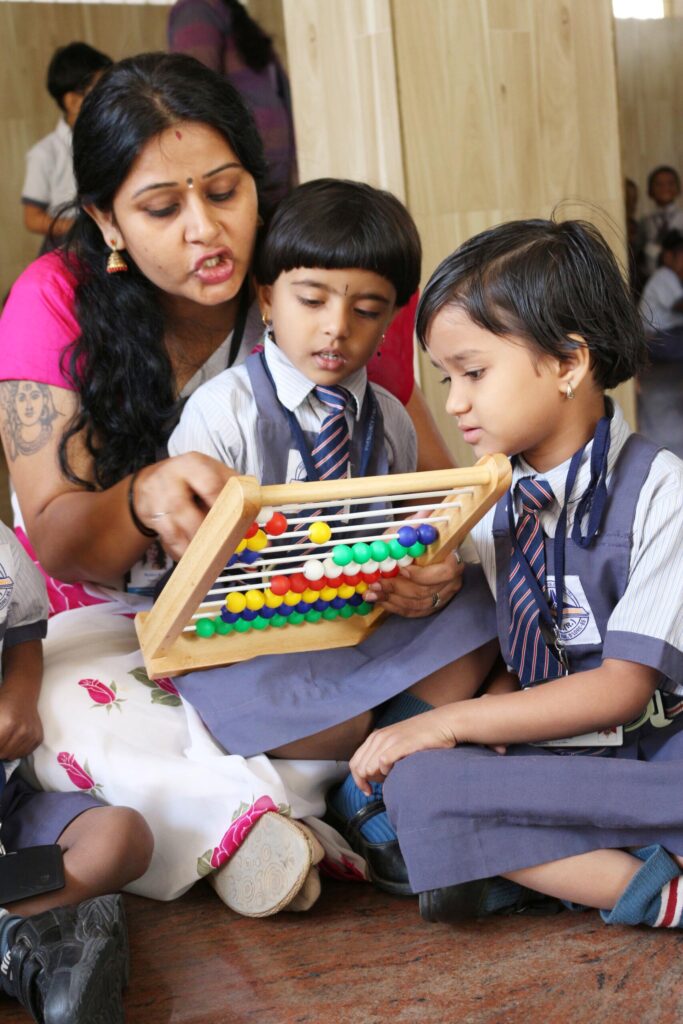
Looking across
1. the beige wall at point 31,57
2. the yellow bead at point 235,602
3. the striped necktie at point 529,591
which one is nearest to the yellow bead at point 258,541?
the yellow bead at point 235,602

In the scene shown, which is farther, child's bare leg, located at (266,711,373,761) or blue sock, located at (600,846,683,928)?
child's bare leg, located at (266,711,373,761)

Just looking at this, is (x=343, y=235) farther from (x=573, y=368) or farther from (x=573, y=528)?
(x=573, y=528)

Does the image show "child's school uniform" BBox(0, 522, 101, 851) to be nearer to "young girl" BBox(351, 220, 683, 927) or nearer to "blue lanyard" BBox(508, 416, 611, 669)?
"young girl" BBox(351, 220, 683, 927)

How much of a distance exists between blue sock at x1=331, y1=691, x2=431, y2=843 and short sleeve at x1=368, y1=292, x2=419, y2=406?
56cm

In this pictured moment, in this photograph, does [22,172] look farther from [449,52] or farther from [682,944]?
[682,944]

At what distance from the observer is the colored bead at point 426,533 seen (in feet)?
4.69

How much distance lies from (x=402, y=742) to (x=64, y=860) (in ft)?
1.33

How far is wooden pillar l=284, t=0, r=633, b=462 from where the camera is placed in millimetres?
2490

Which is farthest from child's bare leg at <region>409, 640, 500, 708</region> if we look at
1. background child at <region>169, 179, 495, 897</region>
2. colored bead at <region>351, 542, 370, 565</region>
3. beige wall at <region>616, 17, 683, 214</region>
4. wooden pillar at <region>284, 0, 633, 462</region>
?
beige wall at <region>616, 17, 683, 214</region>

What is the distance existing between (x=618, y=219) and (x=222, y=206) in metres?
1.36

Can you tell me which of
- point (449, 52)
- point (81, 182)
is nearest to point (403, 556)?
point (81, 182)

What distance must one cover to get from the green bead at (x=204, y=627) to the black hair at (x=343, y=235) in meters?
0.49

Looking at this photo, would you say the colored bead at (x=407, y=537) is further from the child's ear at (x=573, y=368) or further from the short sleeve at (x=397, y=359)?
the short sleeve at (x=397, y=359)

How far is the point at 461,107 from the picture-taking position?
2.56 metres
